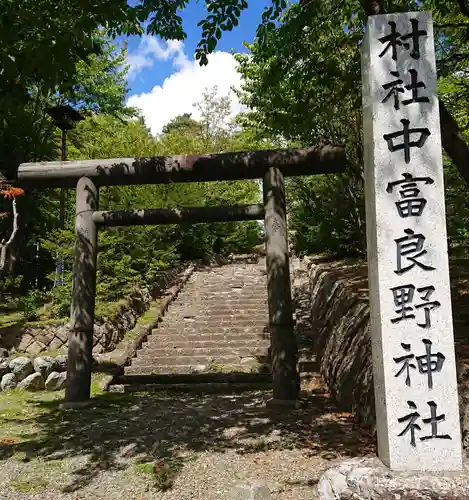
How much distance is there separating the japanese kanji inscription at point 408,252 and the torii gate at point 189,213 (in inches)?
105

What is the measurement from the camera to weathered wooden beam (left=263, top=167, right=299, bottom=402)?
5.63 m

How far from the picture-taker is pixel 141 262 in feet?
40.2

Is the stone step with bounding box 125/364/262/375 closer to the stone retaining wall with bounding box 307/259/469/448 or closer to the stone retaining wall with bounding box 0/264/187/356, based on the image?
the stone retaining wall with bounding box 0/264/187/356

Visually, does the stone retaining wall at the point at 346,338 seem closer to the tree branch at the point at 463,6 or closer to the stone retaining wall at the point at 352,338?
the stone retaining wall at the point at 352,338

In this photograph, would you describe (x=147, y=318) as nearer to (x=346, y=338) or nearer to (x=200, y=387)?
(x=200, y=387)

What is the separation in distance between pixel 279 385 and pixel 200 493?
2.44m

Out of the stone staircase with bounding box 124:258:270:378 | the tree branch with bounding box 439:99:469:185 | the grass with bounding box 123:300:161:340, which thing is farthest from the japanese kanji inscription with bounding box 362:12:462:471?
the grass with bounding box 123:300:161:340

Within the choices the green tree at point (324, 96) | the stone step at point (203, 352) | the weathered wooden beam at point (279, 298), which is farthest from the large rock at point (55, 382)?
the green tree at point (324, 96)

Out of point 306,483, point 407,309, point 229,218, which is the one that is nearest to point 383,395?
point 407,309

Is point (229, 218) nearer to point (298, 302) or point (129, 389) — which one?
point (129, 389)

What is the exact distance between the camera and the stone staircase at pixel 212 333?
8.20m

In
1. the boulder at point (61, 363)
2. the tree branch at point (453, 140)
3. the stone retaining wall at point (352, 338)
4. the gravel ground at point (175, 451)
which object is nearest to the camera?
the gravel ground at point (175, 451)

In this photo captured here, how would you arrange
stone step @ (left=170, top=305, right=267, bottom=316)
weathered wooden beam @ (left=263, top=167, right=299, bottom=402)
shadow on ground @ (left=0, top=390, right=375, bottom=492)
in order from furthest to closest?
stone step @ (left=170, top=305, right=267, bottom=316) → weathered wooden beam @ (left=263, top=167, right=299, bottom=402) → shadow on ground @ (left=0, top=390, right=375, bottom=492)

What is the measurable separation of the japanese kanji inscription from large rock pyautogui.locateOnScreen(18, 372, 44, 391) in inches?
232
